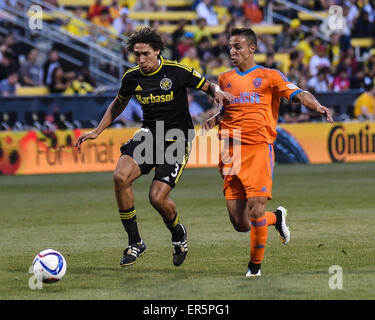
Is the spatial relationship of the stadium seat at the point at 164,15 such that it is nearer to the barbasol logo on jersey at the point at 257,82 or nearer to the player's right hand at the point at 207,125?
the barbasol logo on jersey at the point at 257,82

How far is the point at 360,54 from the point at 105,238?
59.1ft

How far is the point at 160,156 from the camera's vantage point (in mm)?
7906

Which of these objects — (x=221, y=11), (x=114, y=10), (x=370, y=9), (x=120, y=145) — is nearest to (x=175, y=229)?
(x=120, y=145)

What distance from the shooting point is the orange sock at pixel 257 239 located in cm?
698

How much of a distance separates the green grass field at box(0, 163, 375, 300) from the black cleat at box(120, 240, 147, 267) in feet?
0.24

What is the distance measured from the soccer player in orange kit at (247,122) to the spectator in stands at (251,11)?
17.8m

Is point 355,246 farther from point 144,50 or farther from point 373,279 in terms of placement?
point 144,50

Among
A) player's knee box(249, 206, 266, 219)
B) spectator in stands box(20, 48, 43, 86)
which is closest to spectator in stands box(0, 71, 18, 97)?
spectator in stands box(20, 48, 43, 86)

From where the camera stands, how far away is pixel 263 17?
2588cm

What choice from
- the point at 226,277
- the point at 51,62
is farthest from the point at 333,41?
the point at 226,277

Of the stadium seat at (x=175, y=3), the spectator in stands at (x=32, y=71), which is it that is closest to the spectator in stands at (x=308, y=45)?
the stadium seat at (x=175, y=3)

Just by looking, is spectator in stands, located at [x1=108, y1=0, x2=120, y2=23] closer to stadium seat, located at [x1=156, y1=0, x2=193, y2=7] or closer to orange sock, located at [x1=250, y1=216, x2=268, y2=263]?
stadium seat, located at [x1=156, y1=0, x2=193, y2=7]
